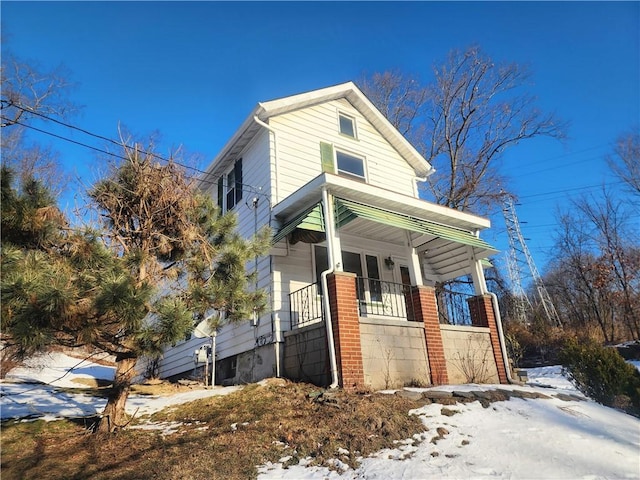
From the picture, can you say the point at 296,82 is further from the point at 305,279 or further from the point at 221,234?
the point at 221,234

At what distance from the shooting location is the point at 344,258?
34.6ft

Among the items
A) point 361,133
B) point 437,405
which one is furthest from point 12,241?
point 361,133

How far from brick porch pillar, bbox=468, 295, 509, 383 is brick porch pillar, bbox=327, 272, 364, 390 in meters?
4.10

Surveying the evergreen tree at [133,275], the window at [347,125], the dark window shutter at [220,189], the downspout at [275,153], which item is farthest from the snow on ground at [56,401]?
the window at [347,125]

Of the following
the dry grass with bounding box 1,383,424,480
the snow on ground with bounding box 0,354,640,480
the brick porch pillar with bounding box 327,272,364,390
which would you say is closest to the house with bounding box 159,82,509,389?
the brick porch pillar with bounding box 327,272,364,390

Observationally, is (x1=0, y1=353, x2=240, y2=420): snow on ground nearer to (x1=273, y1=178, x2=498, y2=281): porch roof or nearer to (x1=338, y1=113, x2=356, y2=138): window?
(x1=273, y1=178, x2=498, y2=281): porch roof

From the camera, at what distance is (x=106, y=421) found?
17.0ft

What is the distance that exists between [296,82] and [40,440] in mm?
11782

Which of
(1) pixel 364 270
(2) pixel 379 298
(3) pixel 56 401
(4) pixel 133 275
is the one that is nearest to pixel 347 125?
(1) pixel 364 270

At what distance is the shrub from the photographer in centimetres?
700

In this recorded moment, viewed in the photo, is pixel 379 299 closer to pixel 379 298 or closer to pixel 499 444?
pixel 379 298

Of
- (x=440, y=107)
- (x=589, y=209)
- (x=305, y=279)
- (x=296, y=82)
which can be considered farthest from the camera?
(x=589, y=209)

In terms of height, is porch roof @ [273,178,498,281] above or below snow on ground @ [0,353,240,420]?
above

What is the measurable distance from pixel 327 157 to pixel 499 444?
8479mm
